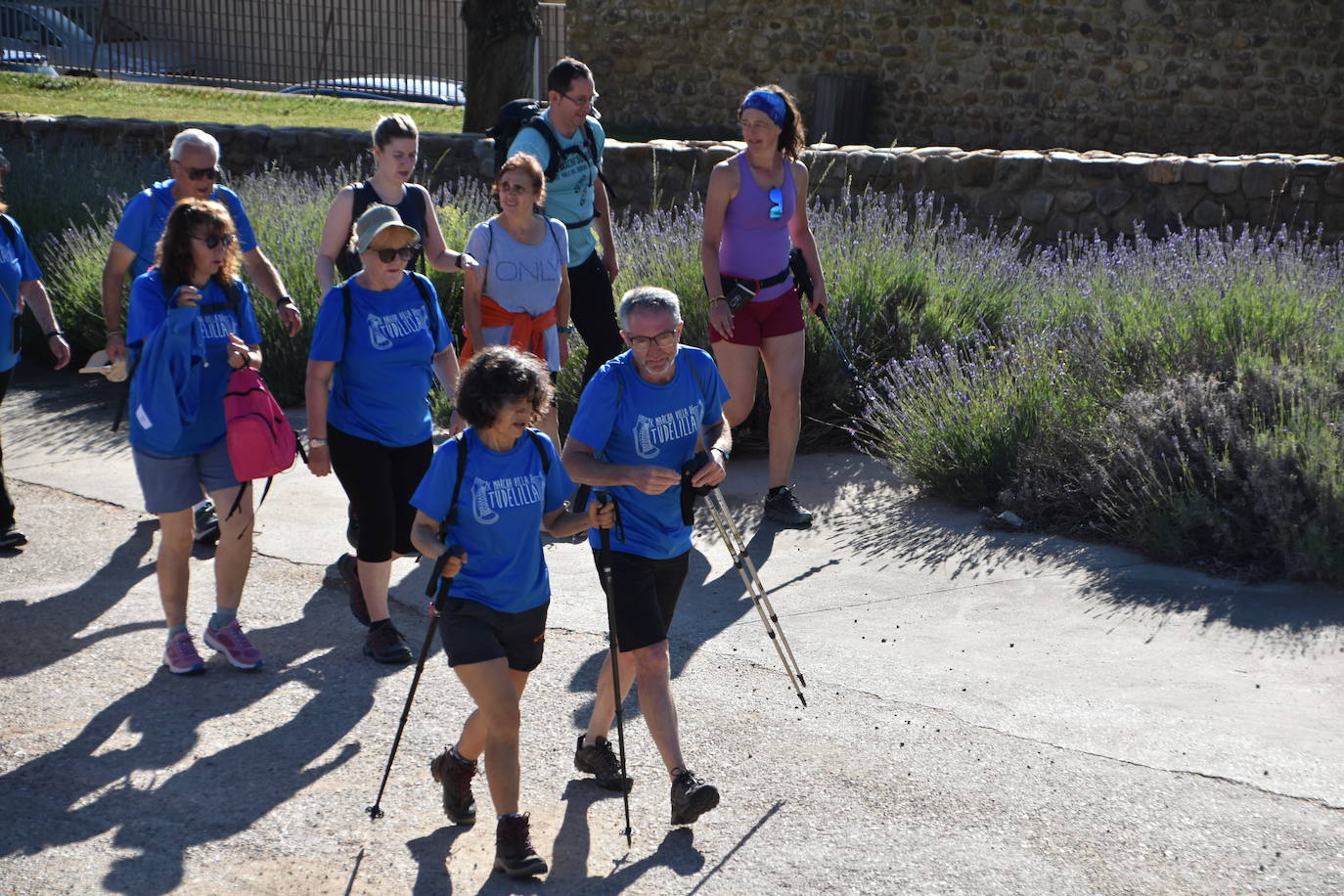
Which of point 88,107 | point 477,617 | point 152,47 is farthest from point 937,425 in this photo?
point 152,47

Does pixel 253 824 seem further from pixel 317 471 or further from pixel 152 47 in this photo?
pixel 152 47

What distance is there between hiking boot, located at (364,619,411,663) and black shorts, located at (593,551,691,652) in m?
1.46

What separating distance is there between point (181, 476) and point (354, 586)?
0.82m

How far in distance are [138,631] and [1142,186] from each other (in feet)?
27.3

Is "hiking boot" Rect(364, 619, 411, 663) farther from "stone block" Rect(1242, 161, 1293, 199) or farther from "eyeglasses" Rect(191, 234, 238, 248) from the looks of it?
"stone block" Rect(1242, 161, 1293, 199)

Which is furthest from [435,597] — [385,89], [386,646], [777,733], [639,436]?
[385,89]

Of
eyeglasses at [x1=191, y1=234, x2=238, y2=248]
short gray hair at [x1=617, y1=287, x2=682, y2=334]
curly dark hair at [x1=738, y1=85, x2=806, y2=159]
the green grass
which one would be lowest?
short gray hair at [x1=617, y1=287, x2=682, y2=334]

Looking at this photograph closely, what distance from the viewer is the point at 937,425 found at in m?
7.19

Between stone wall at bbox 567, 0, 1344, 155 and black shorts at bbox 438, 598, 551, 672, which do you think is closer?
black shorts at bbox 438, 598, 551, 672

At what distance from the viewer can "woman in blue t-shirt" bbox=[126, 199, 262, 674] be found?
5.20 meters

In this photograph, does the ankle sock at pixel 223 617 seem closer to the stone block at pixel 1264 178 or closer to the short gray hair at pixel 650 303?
the short gray hair at pixel 650 303

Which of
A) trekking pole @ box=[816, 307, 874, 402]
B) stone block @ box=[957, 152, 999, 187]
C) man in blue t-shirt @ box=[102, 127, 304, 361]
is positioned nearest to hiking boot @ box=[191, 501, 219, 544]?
man in blue t-shirt @ box=[102, 127, 304, 361]

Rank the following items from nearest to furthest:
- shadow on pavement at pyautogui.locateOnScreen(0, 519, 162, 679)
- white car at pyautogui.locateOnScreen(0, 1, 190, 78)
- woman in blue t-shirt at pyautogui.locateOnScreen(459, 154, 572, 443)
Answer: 1. shadow on pavement at pyautogui.locateOnScreen(0, 519, 162, 679)
2. woman in blue t-shirt at pyautogui.locateOnScreen(459, 154, 572, 443)
3. white car at pyautogui.locateOnScreen(0, 1, 190, 78)

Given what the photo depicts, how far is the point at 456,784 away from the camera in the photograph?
4215 millimetres
